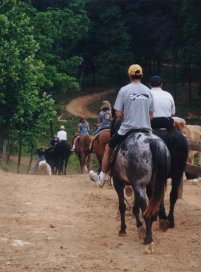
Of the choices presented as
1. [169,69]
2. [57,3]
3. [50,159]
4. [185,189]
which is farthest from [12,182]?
[169,69]

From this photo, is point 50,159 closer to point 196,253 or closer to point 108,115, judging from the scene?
point 108,115

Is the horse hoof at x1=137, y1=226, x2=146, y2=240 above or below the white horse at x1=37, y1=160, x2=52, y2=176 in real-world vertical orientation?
above

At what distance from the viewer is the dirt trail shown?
67875mm

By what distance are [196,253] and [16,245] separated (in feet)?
8.05

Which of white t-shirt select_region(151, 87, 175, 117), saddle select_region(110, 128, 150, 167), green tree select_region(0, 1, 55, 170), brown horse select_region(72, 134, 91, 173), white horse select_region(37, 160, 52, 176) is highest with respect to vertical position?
white t-shirt select_region(151, 87, 175, 117)

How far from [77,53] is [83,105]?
10.9m

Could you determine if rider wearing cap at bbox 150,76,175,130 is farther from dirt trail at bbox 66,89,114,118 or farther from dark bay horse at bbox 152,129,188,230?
dirt trail at bbox 66,89,114,118

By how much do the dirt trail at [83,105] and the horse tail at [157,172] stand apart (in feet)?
184

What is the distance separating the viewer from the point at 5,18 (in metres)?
34.9

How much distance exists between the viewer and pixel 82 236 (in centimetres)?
1152

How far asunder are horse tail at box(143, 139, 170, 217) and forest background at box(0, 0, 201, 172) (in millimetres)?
24028

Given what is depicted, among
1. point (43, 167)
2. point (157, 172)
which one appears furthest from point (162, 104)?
point (43, 167)

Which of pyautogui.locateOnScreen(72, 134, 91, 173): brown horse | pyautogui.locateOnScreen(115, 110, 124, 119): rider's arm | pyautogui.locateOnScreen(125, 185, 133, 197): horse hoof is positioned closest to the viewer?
pyautogui.locateOnScreen(115, 110, 124, 119): rider's arm

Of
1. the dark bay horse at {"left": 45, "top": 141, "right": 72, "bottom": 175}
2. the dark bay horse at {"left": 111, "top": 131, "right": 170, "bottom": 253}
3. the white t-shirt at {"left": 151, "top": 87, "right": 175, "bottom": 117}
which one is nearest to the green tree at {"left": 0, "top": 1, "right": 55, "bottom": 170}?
the dark bay horse at {"left": 45, "top": 141, "right": 72, "bottom": 175}
